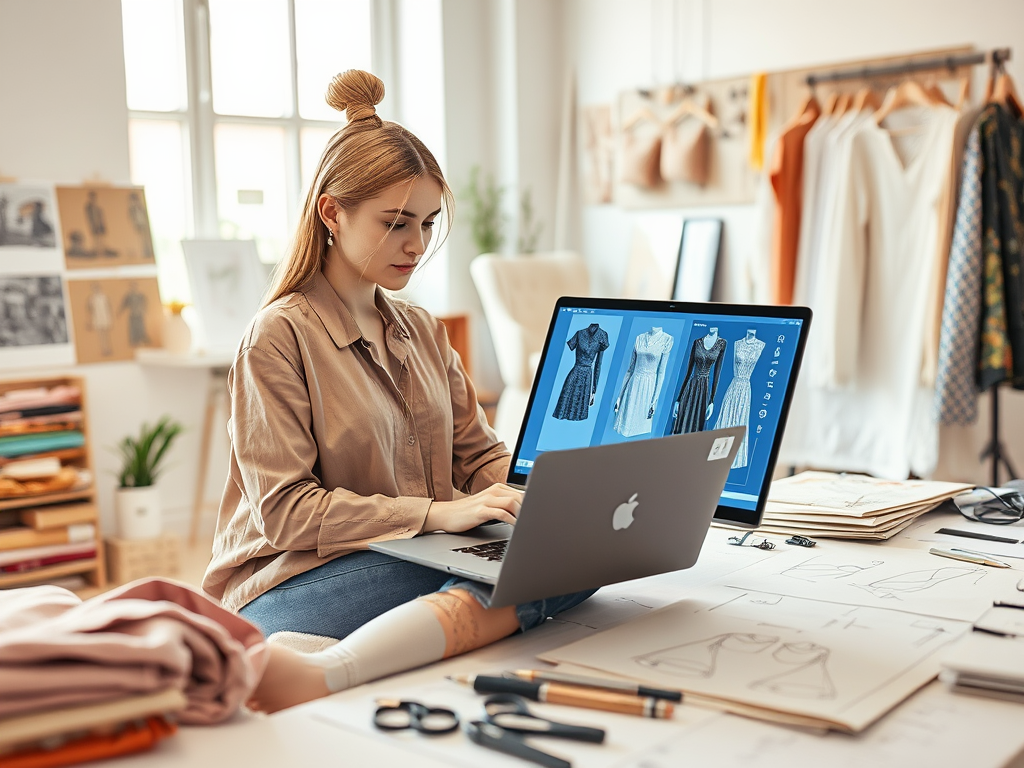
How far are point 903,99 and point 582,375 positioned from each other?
289cm

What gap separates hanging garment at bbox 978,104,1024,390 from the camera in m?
3.46

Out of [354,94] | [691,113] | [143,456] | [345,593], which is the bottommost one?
[143,456]

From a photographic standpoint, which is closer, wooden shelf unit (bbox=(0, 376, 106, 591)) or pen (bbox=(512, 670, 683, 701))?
pen (bbox=(512, 670, 683, 701))

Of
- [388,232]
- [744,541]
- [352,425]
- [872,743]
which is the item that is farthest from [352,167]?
[872,743]

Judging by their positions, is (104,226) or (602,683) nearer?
(602,683)

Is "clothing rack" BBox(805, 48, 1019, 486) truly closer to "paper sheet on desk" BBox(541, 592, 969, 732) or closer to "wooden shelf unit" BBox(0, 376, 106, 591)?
"paper sheet on desk" BBox(541, 592, 969, 732)

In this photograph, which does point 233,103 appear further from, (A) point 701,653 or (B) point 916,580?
(A) point 701,653

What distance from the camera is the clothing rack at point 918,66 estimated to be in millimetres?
3757

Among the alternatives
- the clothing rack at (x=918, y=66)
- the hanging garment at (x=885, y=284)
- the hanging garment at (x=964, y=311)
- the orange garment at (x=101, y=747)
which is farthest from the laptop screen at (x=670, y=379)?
the clothing rack at (x=918, y=66)

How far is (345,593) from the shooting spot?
1.39 m

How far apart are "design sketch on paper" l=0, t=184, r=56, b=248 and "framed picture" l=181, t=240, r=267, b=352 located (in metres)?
0.52

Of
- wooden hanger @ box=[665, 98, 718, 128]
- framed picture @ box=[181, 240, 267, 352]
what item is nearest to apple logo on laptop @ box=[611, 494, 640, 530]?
framed picture @ box=[181, 240, 267, 352]

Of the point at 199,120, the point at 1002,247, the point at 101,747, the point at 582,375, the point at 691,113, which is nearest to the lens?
the point at 101,747

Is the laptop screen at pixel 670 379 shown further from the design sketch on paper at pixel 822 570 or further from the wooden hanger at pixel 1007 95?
the wooden hanger at pixel 1007 95
